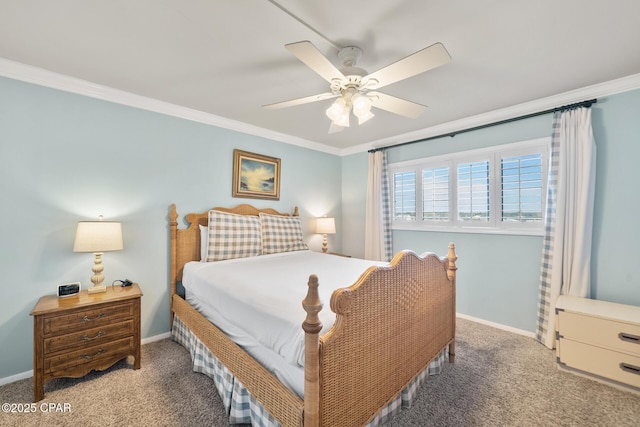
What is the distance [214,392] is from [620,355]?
116 inches

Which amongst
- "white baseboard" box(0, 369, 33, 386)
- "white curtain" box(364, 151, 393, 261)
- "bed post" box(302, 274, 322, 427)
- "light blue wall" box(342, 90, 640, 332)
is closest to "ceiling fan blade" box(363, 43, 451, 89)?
"bed post" box(302, 274, 322, 427)

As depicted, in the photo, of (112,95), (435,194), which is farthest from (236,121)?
(435,194)

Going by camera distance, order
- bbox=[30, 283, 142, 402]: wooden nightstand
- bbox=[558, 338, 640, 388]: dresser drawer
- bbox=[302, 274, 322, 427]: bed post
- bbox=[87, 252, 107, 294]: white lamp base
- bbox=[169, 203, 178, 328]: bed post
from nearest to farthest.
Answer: bbox=[302, 274, 322, 427]: bed post < bbox=[30, 283, 142, 402]: wooden nightstand < bbox=[558, 338, 640, 388]: dresser drawer < bbox=[87, 252, 107, 294]: white lamp base < bbox=[169, 203, 178, 328]: bed post

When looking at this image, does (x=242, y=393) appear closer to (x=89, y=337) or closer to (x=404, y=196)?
(x=89, y=337)

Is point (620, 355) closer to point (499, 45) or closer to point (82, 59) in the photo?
point (499, 45)

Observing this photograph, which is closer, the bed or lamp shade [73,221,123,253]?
the bed

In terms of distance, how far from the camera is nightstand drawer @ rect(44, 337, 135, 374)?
5.97 feet

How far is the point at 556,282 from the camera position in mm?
A: 2459

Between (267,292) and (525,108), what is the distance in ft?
10.2

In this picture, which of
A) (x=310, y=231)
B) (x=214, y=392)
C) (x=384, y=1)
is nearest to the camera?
(x=384, y=1)

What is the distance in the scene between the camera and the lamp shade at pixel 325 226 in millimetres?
3922

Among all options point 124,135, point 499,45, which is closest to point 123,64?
point 124,135

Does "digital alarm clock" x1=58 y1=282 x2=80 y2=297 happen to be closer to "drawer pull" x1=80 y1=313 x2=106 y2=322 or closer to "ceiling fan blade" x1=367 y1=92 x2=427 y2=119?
"drawer pull" x1=80 y1=313 x2=106 y2=322

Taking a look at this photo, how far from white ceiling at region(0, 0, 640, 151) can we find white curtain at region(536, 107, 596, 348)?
423 millimetres
